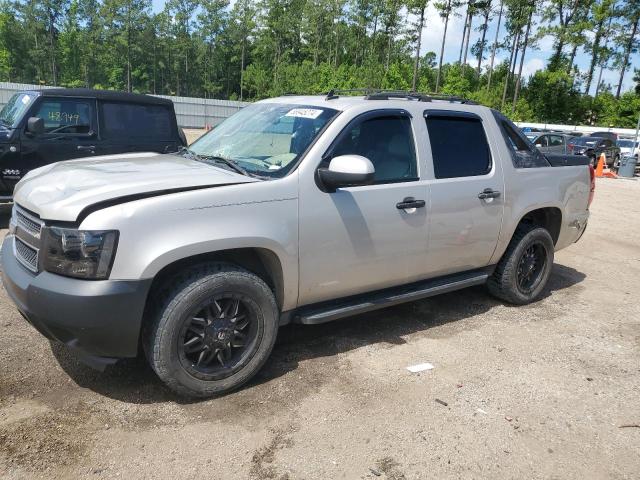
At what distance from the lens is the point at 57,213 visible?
9.31 ft

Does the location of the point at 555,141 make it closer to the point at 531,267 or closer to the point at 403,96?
the point at 531,267

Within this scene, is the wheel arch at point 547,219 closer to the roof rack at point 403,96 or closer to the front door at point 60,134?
the roof rack at point 403,96

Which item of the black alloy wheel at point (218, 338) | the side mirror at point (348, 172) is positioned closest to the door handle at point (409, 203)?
the side mirror at point (348, 172)

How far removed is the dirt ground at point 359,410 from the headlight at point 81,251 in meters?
0.87

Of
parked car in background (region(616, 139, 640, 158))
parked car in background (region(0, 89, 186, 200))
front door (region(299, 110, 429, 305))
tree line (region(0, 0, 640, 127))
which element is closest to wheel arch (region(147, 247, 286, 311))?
front door (region(299, 110, 429, 305))

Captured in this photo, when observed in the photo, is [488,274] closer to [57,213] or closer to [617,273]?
[617,273]

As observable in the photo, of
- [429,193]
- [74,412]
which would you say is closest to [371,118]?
[429,193]

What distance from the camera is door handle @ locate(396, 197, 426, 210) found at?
12.7ft

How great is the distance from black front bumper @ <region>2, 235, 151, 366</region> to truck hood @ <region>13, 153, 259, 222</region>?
37cm

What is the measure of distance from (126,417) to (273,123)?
7.40ft

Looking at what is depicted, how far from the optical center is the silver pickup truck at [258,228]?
2834mm

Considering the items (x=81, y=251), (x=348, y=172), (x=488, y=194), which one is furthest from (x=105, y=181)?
(x=488, y=194)

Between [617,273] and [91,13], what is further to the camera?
[91,13]

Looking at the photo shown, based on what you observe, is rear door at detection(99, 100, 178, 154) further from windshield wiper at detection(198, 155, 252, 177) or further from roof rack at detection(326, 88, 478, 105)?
windshield wiper at detection(198, 155, 252, 177)
